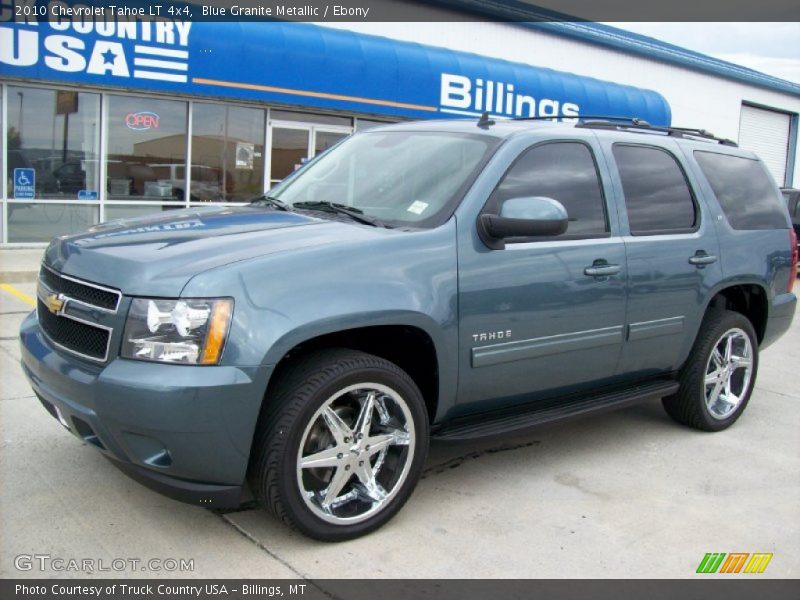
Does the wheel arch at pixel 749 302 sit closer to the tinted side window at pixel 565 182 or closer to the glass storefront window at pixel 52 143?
the tinted side window at pixel 565 182

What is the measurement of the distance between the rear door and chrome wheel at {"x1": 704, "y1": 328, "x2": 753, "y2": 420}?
417mm

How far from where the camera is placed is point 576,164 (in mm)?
4434

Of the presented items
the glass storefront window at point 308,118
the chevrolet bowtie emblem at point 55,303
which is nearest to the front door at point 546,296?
the chevrolet bowtie emblem at point 55,303

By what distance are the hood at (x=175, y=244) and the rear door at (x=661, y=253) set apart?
1732mm

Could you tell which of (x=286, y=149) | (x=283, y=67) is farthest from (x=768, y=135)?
(x=283, y=67)

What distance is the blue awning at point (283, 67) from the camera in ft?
37.7

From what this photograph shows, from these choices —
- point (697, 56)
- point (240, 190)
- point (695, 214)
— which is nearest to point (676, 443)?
point (695, 214)

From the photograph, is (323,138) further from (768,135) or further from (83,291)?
(768,135)

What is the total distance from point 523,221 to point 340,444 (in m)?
1.37

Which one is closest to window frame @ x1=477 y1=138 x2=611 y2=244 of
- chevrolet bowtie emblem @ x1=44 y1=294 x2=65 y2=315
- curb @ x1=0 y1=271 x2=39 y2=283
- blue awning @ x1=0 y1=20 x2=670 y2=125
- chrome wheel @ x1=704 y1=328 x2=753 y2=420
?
chrome wheel @ x1=704 y1=328 x2=753 y2=420

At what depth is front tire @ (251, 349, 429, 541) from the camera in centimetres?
319

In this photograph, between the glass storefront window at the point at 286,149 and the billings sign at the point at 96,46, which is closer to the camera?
the billings sign at the point at 96,46

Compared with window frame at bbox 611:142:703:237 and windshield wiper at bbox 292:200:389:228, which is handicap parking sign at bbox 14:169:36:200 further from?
window frame at bbox 611:142:703:237

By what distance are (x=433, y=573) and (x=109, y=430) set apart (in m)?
1.45
